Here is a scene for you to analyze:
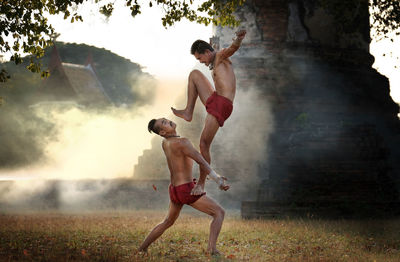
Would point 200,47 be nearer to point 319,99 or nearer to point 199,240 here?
point 199,240

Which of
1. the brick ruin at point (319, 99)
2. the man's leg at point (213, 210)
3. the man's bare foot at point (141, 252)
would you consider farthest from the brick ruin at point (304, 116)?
the man's leg at point (213, 210)

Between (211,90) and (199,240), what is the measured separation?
300cm

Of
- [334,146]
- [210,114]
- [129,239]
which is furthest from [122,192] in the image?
[210,114]

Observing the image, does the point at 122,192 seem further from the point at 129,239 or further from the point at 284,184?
the point at 129,239

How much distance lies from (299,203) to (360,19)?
7.61 meters

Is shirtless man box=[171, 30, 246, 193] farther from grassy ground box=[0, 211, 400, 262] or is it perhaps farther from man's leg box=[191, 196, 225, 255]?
grassy ground box=[0, 211, 400, 262]

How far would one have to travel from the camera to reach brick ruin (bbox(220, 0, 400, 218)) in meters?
13.9

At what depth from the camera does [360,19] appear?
17.2 metres

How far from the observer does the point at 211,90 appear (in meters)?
5.98

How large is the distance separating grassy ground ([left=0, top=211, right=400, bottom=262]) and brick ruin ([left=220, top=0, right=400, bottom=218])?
8.68 ft

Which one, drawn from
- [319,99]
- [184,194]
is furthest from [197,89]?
[319,99]

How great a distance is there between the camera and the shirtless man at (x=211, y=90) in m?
5.84

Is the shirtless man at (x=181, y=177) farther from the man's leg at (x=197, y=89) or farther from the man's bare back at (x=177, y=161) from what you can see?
the man's leg at (x=197, y=89)

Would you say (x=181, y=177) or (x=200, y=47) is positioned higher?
(x=200, y=47)
